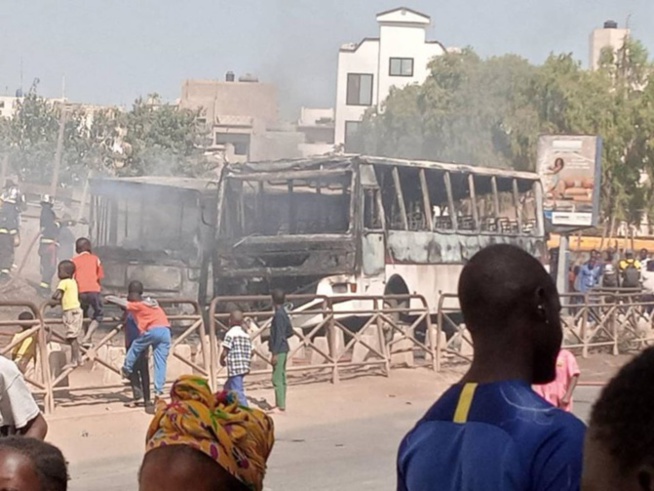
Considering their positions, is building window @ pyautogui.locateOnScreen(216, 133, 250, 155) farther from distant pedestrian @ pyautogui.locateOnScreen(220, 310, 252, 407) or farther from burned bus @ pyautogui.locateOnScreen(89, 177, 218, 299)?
distant pedestrian @ pyautogui.locateOnScreen(220, 310, 252, 407)

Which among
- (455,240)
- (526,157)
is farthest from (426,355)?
(526,157)

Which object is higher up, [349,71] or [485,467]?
[349,71]

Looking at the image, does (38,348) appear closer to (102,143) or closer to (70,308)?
(70,308)

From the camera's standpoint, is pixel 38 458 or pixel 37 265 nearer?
pixel 38 458

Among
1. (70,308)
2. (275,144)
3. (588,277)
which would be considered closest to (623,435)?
(70,308)

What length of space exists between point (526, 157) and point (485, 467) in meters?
37.5

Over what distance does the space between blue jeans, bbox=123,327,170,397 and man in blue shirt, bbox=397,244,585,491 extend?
9.59m

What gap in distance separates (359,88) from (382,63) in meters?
1.87

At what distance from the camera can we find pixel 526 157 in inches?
1549

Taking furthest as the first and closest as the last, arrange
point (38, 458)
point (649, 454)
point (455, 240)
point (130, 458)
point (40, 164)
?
point (40, 164), point (455, 240), point (130, 458), point (38, 458), point (649, 454)

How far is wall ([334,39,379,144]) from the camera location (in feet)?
222

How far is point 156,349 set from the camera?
40.4ft

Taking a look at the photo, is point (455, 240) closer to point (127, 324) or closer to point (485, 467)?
point (127, 324)

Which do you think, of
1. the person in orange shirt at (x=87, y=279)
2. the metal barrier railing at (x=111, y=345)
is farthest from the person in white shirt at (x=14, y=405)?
the person in orange shirt at (x=87, y=279)
